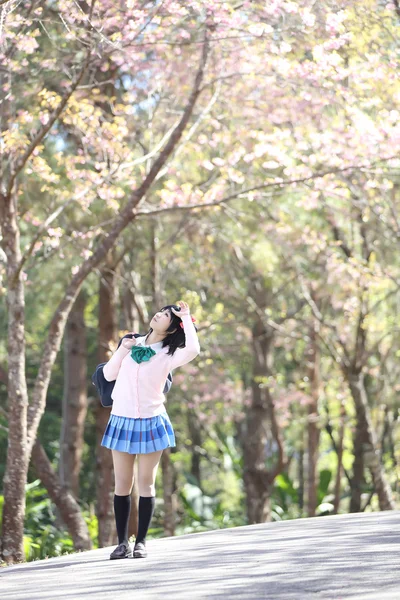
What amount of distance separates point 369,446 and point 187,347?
32.6 feet

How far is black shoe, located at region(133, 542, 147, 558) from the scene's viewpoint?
A: 5.73 meters

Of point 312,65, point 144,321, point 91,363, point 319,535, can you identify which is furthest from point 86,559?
point 91,363

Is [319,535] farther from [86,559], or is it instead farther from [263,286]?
[263,286]

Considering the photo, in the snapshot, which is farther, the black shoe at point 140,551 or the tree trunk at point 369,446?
the tree trunk at point 369,446

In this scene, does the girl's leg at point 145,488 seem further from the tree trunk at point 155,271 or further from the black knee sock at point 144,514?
the tree trunk at point 155,271

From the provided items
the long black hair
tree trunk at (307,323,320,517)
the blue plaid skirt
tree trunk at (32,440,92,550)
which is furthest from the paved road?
tree trunk at (307,323,320,517)

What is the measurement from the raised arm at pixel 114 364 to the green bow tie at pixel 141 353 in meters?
0.12

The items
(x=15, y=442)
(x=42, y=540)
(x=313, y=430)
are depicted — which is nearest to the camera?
(x=15, y=442)

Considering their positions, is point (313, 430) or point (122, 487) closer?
point (122, 487)

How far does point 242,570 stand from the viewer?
4.85 m

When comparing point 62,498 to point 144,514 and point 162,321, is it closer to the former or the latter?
point 144,514

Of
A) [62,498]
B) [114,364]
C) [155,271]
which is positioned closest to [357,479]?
[155,271]

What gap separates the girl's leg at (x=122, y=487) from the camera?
584 cm

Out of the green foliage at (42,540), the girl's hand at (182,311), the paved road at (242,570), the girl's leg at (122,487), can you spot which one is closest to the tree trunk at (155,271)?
the green foliage at (42,540)
